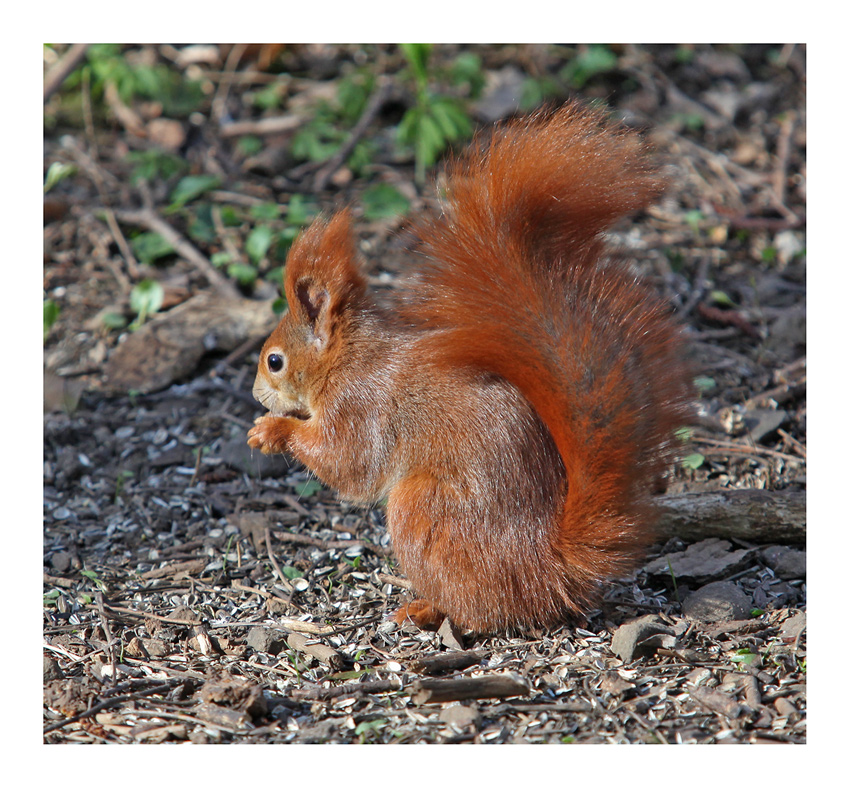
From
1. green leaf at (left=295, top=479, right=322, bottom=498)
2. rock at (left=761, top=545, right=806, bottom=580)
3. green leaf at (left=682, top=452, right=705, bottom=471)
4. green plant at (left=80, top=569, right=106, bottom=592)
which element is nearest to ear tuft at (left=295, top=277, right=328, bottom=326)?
green leaf at (left=295, top=479, right=322, bottom=498)

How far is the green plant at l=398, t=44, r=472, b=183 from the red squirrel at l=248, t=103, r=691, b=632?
2065mm

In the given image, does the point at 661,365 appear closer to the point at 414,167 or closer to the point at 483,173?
the point at 483,173

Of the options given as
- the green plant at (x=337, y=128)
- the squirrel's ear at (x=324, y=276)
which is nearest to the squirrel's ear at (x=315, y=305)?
the squirrel's ear at (x=324, y=276)

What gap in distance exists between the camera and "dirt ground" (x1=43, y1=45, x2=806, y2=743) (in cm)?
214

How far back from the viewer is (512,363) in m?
2.11

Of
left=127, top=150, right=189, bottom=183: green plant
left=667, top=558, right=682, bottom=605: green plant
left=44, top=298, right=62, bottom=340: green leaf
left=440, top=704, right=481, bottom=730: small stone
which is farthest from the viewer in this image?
left=127, top=150, right=189, bottom=183: green plant

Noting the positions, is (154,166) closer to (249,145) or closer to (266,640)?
(249,145)

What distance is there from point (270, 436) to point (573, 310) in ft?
3.27

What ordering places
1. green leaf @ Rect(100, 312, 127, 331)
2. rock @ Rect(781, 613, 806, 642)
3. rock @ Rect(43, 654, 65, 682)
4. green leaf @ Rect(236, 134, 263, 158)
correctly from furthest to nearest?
1. green leaf @ Rect(236, 134, 263, 158)
2. green leaf @ Rect(100, 312, 127, 331)
3. rock @ Rect(781, 613, 806, 642)
4. rock @ Rect(43, 654, 65, 682)

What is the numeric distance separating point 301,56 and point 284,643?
4.12 m

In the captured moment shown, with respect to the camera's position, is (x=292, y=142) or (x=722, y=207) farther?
(x=292, y=142)

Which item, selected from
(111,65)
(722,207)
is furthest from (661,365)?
(111,65)

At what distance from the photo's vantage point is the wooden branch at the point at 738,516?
8.88 ft

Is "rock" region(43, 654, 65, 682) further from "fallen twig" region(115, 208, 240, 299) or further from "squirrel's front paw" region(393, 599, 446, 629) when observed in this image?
"fallen twig" region(115, 208, 240, 299)
